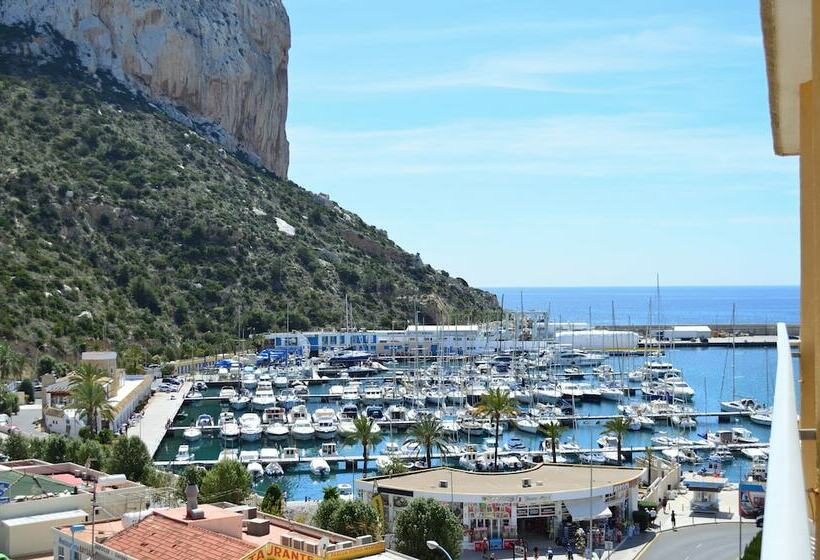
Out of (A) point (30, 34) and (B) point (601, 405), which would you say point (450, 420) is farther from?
(A) point (30, 34)

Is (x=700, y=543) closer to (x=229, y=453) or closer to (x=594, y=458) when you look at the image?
(x=594, y=458)

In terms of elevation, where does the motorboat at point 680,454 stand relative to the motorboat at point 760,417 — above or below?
below

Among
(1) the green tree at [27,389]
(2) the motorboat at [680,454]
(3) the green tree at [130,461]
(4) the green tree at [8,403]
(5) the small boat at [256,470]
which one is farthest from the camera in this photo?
(1) the green tree at [27,389]

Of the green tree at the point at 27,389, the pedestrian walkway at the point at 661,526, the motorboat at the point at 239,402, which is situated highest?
the green tree at the point at 27,389

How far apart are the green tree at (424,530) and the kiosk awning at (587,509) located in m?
6.50

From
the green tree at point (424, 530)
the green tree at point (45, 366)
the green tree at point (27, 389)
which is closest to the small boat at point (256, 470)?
the green tree at point (27, 389)

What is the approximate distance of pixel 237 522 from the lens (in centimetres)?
2367

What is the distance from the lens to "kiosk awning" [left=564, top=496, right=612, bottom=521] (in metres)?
35.1

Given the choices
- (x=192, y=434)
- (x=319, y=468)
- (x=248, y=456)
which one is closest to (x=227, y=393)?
(x=192, y=434)

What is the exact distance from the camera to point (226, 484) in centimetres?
3597

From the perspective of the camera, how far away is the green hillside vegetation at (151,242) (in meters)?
87.8

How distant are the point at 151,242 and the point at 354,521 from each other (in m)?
77.6

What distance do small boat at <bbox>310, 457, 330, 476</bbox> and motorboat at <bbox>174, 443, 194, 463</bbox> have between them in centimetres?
625

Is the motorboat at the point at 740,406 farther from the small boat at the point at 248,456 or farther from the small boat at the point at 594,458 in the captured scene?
the small boat at the point at 248,456
